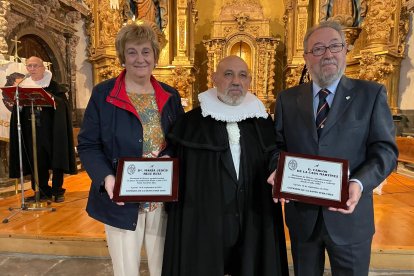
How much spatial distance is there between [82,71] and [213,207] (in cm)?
721

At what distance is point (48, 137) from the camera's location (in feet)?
14.1

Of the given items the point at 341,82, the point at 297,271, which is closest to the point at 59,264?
the point at 297,271

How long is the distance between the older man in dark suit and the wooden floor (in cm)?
149

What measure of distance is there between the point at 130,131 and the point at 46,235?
6.89ft

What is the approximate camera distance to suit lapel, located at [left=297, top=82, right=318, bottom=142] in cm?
165

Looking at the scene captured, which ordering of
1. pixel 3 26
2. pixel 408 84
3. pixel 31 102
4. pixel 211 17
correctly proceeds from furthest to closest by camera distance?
pixel 211 17 < pixel 408 84 < pixel 3 26 < pixel 31 102

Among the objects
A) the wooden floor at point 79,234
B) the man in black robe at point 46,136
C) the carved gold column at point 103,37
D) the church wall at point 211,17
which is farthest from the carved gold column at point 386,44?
the man in black robe at point 46,136

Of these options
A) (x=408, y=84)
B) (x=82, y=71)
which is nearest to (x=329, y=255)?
(x=408, y=84)

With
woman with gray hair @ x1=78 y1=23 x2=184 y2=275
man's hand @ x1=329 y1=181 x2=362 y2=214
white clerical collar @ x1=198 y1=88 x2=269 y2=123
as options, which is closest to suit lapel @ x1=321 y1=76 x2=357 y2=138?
man's hand @ x1=329 y1=181 x2=362 y2=214

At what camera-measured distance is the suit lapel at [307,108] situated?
1646 millimetres

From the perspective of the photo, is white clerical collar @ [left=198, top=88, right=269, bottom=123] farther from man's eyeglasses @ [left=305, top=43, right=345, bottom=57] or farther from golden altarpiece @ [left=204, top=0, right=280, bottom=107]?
golden altarpiece @ [left=204, top=0, right=280, bottom=107]

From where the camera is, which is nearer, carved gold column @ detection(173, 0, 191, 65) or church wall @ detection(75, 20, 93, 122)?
church wall @ detection(75, 20, 93, 122)

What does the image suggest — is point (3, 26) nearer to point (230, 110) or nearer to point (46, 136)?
point (46, 136)

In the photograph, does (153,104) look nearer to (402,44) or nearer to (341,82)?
(341,82)
